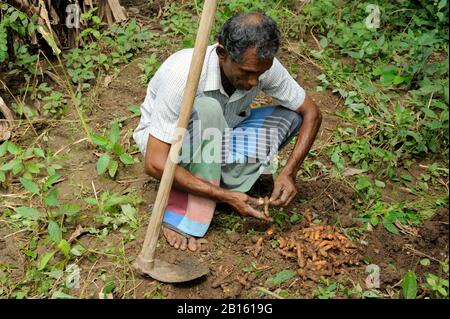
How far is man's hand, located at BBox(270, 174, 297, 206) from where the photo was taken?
2889mm

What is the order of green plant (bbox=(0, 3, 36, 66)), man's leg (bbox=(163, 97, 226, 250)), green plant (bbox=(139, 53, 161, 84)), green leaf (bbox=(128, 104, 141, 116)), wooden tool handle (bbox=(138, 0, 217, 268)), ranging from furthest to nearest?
green plant (bbox=(139, 53, 161, 84)) → green leaf (bbox=(128, 104, 141, 116)) → green plant (bbox=(0, 3, 36, 66)) → man's leg (bbox=(163, 97, 226, 250)) → wooden tool handle (bbox=(138, 0, 217, 268))

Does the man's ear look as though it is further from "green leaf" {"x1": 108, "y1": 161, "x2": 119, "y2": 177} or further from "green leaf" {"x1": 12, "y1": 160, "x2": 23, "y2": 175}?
"green leaf" {"x1": 12, "y1": 160, "x2": 23, "y2": 175}

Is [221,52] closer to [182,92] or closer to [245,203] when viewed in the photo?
[182,92]

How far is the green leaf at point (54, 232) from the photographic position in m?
2.88

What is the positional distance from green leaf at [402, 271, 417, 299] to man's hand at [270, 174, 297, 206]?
71 centimetres

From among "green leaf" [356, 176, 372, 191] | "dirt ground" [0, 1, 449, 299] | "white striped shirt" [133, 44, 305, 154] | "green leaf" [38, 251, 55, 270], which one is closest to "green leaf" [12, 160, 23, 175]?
"dirt ground" [0, 1, 449, 299]

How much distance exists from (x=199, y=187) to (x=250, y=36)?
0.80 m

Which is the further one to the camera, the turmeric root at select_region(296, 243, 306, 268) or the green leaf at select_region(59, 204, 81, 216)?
the green leaf at select_region(59, 204, 81, 216)

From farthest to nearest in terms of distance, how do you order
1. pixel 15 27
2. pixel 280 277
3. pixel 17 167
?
pixel 15 27 → pixel 17 167 → pixel 280 277

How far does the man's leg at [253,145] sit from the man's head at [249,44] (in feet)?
1.58

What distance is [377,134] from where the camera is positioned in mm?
3736

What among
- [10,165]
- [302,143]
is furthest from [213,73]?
[10,165]

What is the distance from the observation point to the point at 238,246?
9.66 feet
